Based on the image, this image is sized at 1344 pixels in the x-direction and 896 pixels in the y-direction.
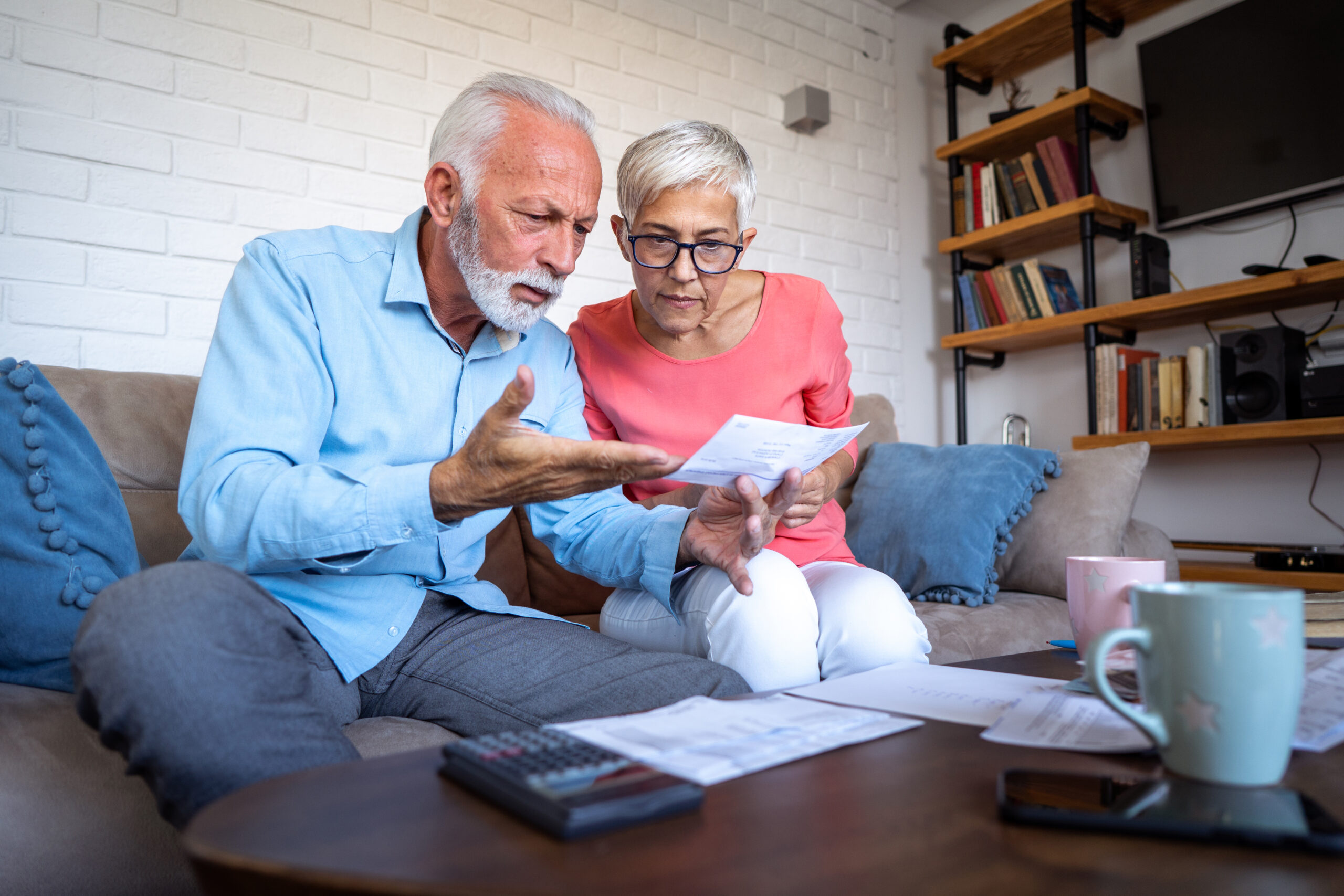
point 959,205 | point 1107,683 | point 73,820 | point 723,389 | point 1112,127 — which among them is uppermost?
point 1112,127

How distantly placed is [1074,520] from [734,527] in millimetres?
988

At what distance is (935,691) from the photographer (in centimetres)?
77

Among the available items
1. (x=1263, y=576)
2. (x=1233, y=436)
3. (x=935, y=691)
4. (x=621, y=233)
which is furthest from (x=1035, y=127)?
(x=935, y=691)

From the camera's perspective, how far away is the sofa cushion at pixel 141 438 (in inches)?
55.8

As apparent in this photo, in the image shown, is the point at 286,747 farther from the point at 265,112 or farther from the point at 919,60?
the point at 919,60

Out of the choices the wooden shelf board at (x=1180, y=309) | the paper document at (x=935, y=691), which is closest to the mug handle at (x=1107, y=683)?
the paper document at (x=935, y=691)

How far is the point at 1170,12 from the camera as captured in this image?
3.13 metres

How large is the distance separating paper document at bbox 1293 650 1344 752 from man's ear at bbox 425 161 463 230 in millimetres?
1069

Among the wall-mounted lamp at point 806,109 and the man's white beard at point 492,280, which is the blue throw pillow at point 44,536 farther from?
the wall-mounted lamp at point 806,109

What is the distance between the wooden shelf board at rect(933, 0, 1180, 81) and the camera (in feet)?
10.3

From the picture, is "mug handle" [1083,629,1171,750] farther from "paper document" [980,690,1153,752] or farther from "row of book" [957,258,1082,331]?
"row of book" [957,258,1082,331]

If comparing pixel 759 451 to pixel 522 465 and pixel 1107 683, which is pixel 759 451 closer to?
pixel 522 465

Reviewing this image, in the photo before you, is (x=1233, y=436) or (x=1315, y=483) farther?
(x=1315, y=483)

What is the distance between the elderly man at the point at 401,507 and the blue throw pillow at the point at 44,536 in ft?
0.50
